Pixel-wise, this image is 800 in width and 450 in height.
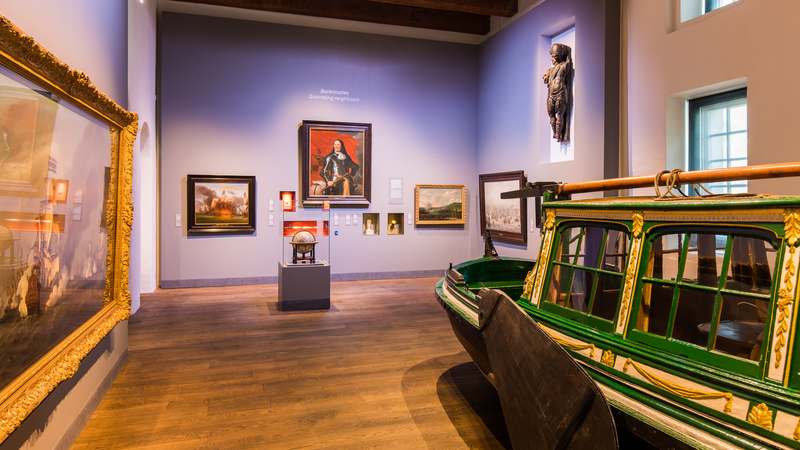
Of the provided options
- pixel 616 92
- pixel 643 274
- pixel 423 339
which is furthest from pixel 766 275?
pixel 616 92

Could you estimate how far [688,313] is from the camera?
104 inches

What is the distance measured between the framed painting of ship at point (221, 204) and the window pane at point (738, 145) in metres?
8.22

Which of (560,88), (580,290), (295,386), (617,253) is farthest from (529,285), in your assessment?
(560,88)

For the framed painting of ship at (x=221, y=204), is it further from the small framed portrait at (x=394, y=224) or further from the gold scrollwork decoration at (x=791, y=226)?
the gold scrollwork decoration at (x=791, y=226)

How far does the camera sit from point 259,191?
10.0m

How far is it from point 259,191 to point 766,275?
9.14 m

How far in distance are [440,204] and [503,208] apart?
1.70 m

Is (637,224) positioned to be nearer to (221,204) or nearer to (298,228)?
(298,228)

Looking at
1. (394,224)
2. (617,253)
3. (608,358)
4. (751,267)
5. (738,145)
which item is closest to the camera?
(608,358)

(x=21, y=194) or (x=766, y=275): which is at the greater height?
(x=21, y=194)

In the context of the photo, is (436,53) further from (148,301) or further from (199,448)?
(199,448)

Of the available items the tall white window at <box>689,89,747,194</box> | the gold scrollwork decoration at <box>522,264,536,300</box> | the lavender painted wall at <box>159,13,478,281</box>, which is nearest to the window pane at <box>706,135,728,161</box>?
the tall white window at <box>689,89,747,194</box>

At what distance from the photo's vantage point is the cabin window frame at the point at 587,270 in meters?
2.41

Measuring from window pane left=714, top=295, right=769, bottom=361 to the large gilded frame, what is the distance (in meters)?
3.18
